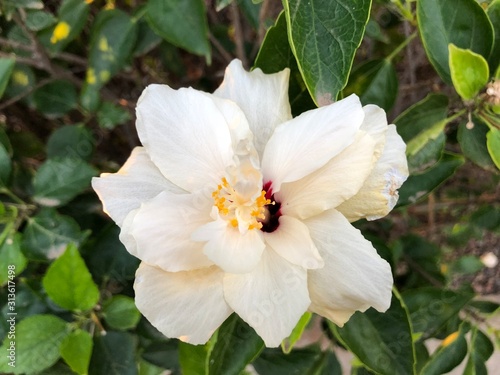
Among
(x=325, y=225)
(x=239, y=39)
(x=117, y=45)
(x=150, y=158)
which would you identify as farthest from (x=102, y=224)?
(x=325, y=225)

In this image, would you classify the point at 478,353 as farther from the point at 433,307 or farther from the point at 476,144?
the point at 476,144

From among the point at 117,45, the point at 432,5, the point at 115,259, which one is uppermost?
the point at 432,5

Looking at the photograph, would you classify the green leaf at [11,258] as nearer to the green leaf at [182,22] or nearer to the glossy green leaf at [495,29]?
the green leaf at [182,22]

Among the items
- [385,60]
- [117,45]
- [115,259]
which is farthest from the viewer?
[117,45]

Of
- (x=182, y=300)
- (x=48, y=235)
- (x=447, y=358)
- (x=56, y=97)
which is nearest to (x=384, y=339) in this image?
(x=447, y=358)

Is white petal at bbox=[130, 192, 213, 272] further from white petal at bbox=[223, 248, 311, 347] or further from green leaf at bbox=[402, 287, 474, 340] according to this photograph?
green leaf at bbox=[402, 287, 474, 340]

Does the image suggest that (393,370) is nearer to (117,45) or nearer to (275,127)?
(275,127)
